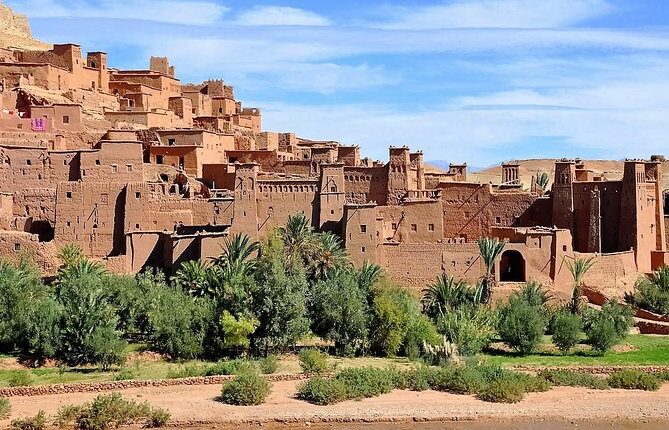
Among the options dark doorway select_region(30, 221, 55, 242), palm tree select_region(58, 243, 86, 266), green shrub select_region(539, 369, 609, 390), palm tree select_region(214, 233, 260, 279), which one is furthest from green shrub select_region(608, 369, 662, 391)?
dark doorway select_region(30, 221, 55, 242)

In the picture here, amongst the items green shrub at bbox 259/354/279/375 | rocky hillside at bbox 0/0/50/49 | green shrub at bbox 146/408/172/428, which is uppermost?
rocky hillside at bbox 0/0/50/49

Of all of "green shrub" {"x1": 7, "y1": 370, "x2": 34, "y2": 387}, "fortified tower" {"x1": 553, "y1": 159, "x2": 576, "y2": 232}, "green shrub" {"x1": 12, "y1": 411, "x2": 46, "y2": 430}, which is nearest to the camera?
"green shrub" {"x1": 12, "y1": 411, "x2": 46, "y2": 430}

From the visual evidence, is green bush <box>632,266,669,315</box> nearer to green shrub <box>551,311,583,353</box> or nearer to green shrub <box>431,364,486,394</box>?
green shrub <box>551,311,583,353</box>

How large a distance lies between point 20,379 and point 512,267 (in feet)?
59.8

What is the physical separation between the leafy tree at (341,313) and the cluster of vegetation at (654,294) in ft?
37.7

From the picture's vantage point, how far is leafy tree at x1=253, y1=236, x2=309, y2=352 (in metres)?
28.6

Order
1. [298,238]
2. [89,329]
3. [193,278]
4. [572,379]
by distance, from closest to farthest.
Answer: [572,379] < [89,329] < [193,278] < [298,238]

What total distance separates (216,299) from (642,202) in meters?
17.0

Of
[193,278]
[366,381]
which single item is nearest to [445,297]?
[366,381]

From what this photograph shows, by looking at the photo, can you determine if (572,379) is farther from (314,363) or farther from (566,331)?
(314,363)

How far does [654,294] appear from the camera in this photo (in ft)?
115

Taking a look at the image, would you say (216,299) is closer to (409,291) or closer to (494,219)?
(409,291)

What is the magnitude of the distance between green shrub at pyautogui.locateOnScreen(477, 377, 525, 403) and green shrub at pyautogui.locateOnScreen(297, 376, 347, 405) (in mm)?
3684

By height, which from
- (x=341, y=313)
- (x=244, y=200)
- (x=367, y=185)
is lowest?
(x=341, y=313)
